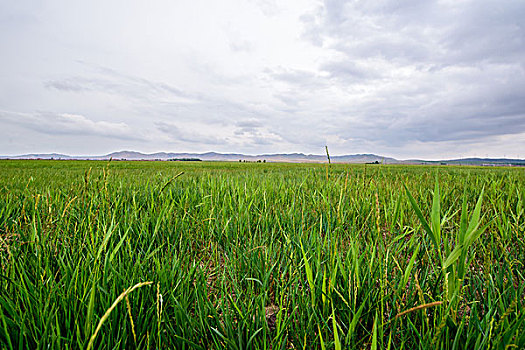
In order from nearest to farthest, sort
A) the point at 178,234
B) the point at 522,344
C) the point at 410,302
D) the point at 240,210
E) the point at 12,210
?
the point at 522,344, the point at 410,302, the point at 178,234, the point at 240,210, the point at 12,210

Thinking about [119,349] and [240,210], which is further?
[240,210]

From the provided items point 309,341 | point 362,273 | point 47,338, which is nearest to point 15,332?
point 47,338

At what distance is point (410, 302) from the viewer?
3.93 feet

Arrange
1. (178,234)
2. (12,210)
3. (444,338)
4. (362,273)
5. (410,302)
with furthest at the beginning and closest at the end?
(12,210)
(178,234)
(362,273)
(410,302)
(444,338)

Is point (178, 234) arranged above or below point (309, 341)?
above

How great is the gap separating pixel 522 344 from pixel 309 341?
2.48 ft

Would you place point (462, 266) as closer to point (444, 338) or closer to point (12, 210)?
point (444, 338)

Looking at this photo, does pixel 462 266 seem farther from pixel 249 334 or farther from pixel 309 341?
pixel 249 334

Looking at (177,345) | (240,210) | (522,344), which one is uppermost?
(240,210)

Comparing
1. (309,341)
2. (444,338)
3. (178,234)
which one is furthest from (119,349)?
(444,338)

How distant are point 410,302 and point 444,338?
0.17 meters

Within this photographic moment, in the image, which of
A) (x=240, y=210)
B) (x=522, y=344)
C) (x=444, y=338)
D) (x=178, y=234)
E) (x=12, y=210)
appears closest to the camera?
(x=522, y=344)

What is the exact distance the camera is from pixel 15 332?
3.36 ft

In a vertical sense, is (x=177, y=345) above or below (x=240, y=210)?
below
